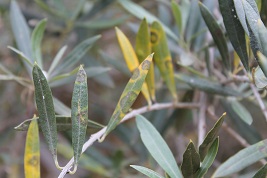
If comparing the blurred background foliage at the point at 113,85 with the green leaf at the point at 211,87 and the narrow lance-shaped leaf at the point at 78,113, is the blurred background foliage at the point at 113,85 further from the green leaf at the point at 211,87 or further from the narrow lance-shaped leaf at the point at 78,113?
the narrow lance-shaped leaf at the point at 78,113

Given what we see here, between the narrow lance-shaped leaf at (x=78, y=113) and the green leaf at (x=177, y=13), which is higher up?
the green leaf at (x=177, y=13)

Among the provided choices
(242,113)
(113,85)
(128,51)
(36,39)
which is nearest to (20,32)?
(36,39)

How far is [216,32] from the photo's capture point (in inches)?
29.6

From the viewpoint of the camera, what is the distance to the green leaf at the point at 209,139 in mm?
589

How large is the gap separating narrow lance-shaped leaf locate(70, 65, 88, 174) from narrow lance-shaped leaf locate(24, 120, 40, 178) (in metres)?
0.07

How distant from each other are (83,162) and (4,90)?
581 millimetres

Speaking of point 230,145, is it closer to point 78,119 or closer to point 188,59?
point 188,59

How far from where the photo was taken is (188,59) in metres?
0.93

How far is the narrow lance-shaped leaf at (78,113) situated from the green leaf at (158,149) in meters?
0.11

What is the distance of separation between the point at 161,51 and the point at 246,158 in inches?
10.5

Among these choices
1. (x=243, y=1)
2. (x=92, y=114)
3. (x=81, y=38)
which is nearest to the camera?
(x=243, y=1)

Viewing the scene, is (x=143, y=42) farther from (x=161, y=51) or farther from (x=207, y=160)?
(x=207, y=160)

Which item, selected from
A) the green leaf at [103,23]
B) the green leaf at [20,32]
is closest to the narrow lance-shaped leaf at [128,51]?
the green leaf at [20,32]

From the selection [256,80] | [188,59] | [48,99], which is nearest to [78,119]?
[48,99]
